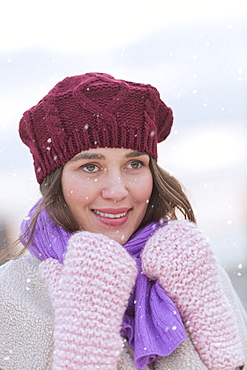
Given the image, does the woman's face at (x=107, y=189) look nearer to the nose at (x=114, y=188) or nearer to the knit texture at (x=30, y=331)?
the nose at (x=114, y=188)

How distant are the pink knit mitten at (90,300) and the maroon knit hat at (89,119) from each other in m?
0.33

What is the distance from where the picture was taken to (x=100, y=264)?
6.84ft

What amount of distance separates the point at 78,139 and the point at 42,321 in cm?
63

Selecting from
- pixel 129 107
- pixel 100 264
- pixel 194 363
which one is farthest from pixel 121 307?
pixel 129 107

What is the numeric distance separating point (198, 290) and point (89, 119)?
2.29ft

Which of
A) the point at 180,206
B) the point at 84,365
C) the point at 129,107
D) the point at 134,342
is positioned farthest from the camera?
the point at 180,206

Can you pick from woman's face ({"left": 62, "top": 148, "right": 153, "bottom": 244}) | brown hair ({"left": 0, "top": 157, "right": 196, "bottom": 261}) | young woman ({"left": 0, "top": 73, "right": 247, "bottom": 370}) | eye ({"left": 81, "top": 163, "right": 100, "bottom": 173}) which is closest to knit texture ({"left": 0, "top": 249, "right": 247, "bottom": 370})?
young woman ({"left": 0, "top": 73, "right": 247, "bottom": 370})

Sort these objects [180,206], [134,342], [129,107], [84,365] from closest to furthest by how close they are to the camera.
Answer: [84,365] < [134,342] < [129,107] < [180,206]

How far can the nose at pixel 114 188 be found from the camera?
2193mm

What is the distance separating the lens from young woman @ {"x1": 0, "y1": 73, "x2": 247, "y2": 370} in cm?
206

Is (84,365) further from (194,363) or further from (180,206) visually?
(180,206)

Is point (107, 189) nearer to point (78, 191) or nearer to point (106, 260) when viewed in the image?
point (78, 191)

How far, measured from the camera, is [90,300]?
2039 mm

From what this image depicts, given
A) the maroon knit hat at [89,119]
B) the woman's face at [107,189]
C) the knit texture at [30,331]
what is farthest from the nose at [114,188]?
the knit texture at [30,331]
